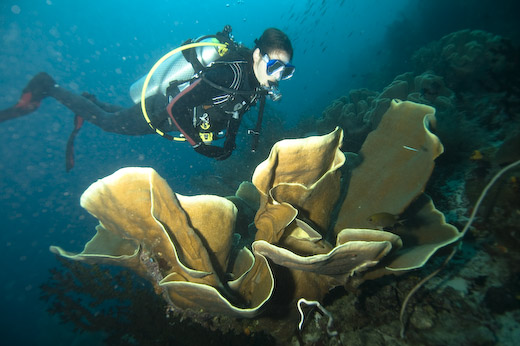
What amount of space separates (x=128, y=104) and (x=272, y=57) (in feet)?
237

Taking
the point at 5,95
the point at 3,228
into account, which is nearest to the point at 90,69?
the point at 5,95

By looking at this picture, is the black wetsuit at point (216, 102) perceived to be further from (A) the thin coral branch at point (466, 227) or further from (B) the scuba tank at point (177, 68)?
(A) the thin coral branch at point (466, 227)

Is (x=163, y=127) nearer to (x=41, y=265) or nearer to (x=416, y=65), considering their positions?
(x=416, y=65)

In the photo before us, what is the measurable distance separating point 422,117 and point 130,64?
101m

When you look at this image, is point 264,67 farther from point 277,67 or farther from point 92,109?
point 92,109

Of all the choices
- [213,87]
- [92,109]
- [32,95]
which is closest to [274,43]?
[213,87]

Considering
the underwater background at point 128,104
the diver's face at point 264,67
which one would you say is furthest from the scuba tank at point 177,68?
the underwater background at point 128,104

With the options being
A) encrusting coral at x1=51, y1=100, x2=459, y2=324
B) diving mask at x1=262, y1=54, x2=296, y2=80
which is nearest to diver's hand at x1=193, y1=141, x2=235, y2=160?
diving mask at x1=262, y1=54, x2=296, y2=80

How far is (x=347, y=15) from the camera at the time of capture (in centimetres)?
6962

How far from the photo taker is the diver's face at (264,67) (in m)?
3.84

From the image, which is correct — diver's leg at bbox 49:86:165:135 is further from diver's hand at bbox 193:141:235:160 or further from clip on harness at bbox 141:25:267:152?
diver's hand at bbox 193:141:235:160

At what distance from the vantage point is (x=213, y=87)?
396cm

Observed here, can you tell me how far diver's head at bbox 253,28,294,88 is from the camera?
3.81m

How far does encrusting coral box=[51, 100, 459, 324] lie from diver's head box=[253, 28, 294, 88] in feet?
7.36
